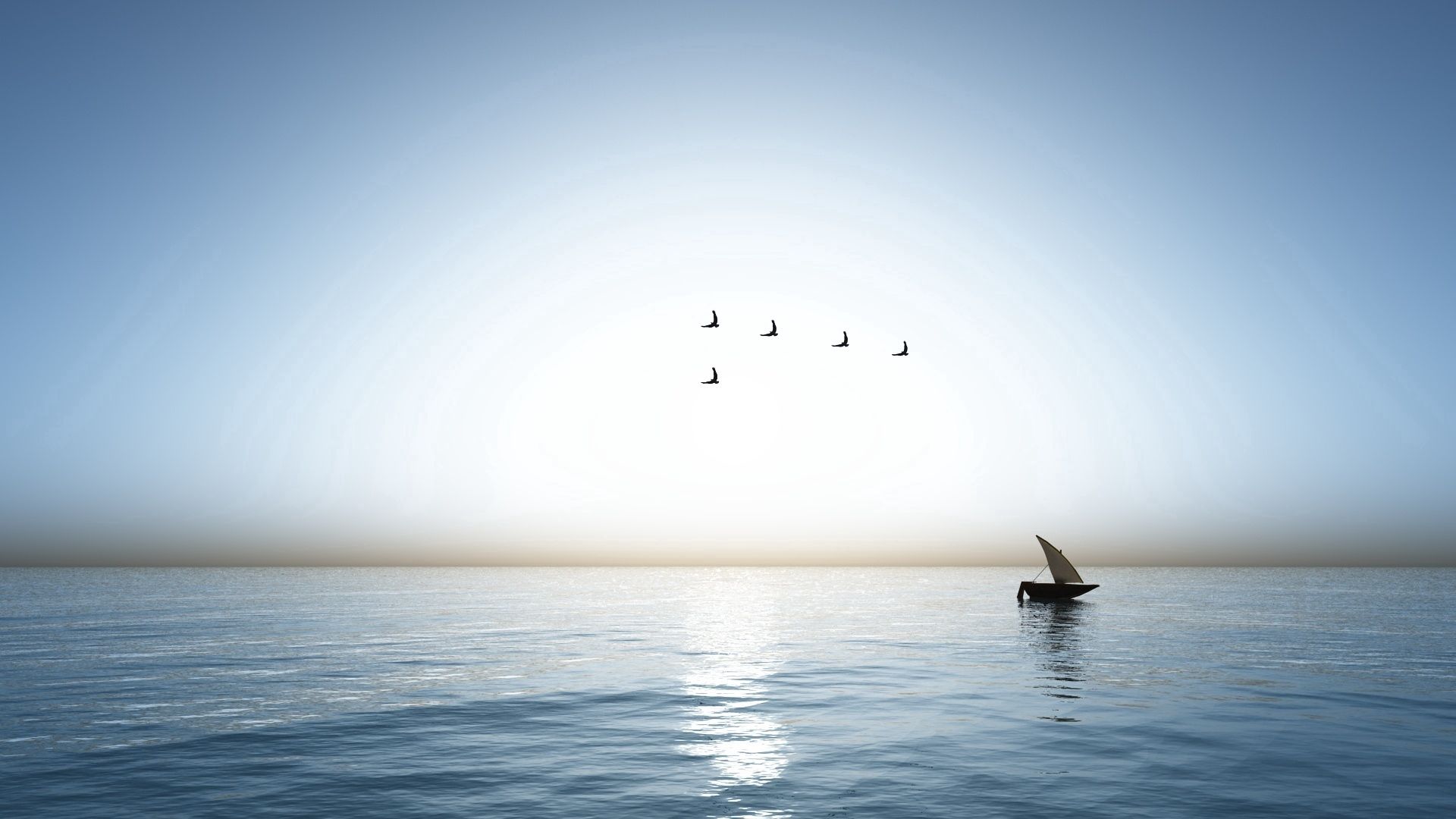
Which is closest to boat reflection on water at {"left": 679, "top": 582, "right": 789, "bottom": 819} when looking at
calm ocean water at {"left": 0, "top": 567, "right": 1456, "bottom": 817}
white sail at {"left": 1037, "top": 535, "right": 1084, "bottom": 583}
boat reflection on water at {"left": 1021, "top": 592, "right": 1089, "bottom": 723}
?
calm ocean water at {"left": 0, "top": 567, "right": 1456, "bottom": 817}

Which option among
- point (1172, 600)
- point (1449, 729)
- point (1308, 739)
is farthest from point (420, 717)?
point (1172, 600)

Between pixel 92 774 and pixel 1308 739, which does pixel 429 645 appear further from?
pixel 1308 739

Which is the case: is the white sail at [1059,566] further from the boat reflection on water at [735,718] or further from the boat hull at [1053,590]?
the boat reflection on water at [735,718]

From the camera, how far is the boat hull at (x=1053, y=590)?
116 metres

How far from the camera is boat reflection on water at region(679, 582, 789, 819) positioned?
78.0 feet

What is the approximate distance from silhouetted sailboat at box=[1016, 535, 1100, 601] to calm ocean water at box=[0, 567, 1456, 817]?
4151 centimetres

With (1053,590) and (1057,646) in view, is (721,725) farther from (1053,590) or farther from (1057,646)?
(1053,590)

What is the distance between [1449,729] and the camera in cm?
3347

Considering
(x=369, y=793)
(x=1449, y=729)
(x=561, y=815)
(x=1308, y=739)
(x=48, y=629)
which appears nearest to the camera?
(x=561, y=815)

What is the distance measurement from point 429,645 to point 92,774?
40361mm

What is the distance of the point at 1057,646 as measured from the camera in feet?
216

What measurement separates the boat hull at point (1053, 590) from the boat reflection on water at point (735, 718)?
57.2m

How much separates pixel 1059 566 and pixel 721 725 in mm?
Answer: 98442

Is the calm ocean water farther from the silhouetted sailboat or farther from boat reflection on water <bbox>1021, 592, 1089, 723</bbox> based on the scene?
the silhouetted sailboat
